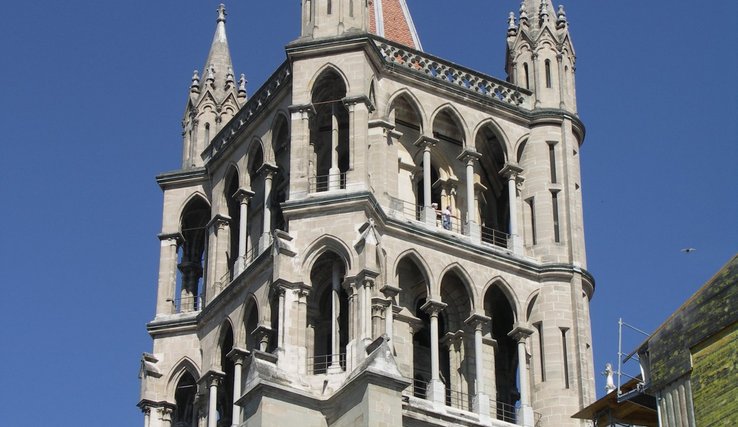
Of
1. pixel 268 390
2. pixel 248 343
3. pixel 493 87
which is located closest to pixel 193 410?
pixel 248 343

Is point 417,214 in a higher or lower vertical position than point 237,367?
higher

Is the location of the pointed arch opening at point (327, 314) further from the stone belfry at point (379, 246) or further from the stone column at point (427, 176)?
the stone column at point (427, 176)

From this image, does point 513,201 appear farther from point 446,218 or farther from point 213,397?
point 213,397

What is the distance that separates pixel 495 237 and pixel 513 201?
35.2 inches

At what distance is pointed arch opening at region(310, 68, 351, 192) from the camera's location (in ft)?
158

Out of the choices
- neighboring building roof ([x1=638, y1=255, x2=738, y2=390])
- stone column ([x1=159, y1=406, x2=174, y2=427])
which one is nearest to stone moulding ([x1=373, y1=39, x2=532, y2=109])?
stone column ([x1=159, y1=406, x2=174, y2=427])

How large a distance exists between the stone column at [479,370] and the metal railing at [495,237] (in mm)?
2513

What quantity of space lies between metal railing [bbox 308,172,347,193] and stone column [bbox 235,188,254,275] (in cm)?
253

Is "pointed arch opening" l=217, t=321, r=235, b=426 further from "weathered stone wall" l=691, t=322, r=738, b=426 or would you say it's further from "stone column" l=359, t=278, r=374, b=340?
"weathered stone wall" l=691, t=322, r=738, b=426

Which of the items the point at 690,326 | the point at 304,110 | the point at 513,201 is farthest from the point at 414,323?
the point at 690,326

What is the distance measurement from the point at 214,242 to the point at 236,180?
162 centimetres

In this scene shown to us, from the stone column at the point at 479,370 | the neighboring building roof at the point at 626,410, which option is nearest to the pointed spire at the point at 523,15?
the stone column at the point at 479,370

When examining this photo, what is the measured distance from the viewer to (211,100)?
55.2m

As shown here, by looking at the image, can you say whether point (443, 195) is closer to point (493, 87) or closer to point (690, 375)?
point (493, 87)
